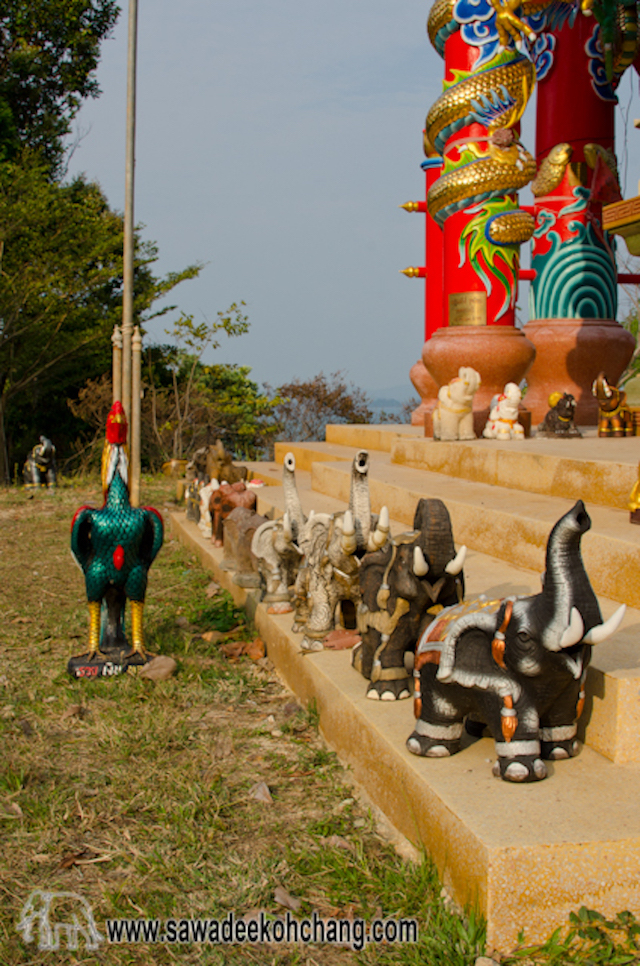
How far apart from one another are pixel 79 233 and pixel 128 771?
13171 millimetres

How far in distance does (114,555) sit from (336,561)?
1.11 metres

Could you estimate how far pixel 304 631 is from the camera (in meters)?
4.07

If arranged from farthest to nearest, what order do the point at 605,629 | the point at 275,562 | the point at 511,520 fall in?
the point at 275,562, the point at 511,520, the point at 605,629

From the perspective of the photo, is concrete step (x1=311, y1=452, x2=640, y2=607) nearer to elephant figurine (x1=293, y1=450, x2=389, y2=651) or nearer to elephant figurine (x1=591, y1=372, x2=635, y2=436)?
elephant figurine (x1=293, y1=450, x2=389, y2=651)

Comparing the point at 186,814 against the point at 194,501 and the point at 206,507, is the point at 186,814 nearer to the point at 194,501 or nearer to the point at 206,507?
the point at 206,507

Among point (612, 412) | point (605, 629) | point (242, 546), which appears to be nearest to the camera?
point (605, 629)

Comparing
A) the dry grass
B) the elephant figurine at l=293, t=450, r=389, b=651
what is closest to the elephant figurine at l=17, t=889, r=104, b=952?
the dry grass

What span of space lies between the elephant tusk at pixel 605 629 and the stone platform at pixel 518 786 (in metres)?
0.33

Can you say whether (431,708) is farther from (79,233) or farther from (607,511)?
(79,233)

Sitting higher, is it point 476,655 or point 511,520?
point 511,520

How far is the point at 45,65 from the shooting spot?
55.4 ft

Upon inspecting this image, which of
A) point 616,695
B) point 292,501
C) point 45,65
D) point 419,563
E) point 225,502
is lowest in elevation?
point 616,695

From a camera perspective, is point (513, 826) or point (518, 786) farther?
point (518, 786)

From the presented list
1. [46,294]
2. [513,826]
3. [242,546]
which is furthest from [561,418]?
[46,294]
